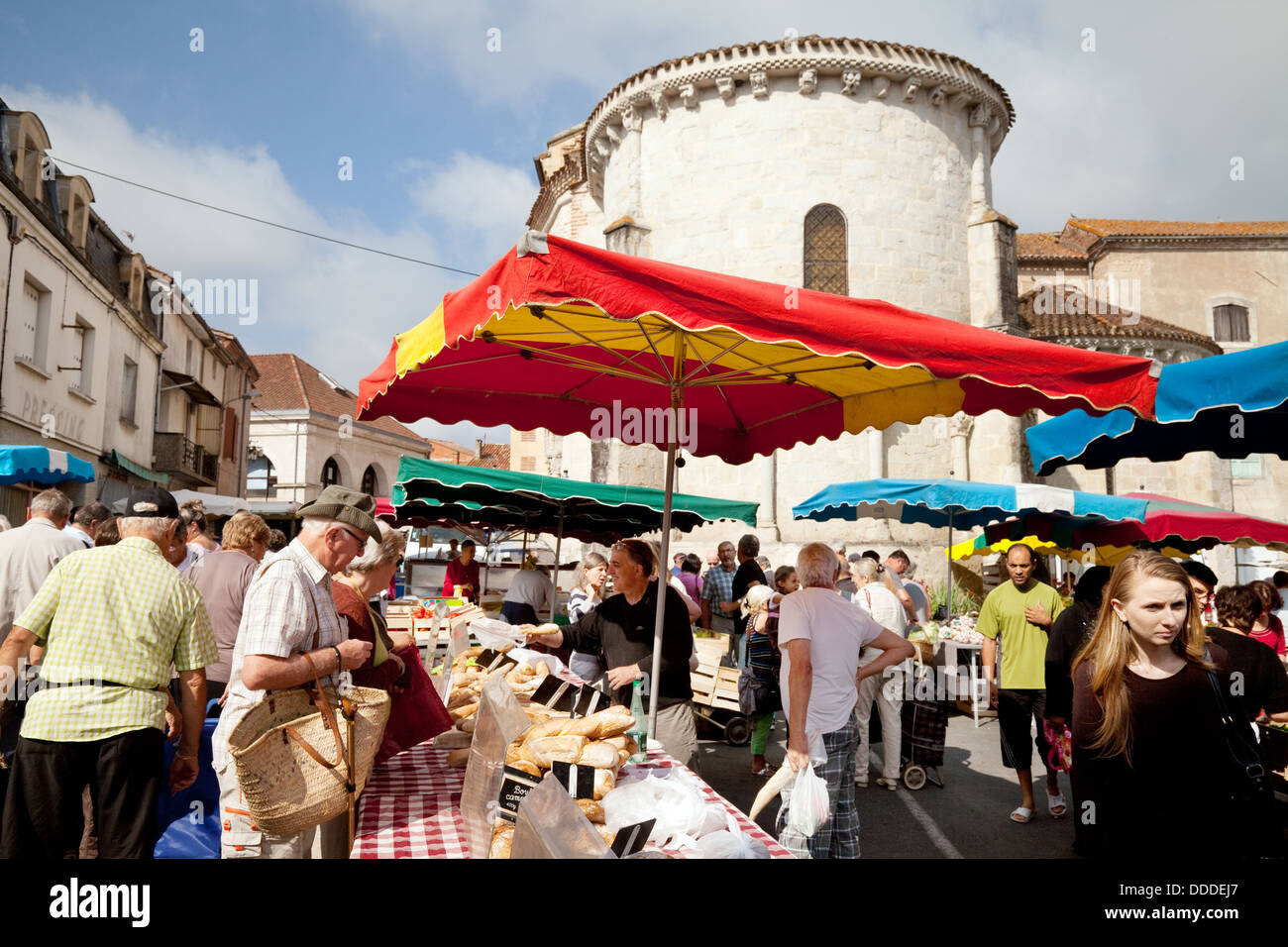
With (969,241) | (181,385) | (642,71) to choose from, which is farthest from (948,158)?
(181,385)

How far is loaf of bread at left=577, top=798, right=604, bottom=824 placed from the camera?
8.25 feet

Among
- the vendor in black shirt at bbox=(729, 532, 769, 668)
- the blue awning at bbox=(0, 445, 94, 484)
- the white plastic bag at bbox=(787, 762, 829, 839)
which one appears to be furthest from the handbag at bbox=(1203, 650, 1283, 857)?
the blue awning at bbox=(0, 445, 94, 484)

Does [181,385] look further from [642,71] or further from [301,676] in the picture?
→ [301,676]

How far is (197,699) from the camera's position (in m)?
3.48

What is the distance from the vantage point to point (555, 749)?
2676 mm

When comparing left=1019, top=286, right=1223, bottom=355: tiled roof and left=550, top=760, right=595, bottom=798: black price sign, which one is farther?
left=1019, top=286, right=1223, bottom=355: tiled roof

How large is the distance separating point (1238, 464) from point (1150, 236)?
32.4 feet

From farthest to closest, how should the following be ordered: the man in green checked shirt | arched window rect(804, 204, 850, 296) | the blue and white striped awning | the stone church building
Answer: arched window rect(804, 204, 850, 296)
the stone church building
the blue and white striped awning
the man in green checked shirt

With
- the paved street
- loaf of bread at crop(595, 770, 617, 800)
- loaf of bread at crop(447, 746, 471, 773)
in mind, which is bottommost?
the paved street

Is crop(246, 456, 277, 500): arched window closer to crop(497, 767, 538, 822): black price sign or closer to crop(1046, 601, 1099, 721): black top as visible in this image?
crop(1046, 601, 1099, 721): black top

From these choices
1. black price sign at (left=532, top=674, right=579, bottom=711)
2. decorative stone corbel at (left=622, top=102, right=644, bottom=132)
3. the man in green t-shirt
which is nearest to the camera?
black price sign at (left=532, top=674, right=579, bottom=711)

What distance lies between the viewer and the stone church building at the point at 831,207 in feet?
60.8

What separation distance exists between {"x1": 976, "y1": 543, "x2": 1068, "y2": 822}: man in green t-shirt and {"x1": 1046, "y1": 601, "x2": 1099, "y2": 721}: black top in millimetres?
1688

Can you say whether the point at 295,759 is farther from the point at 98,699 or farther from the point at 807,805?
the point at 807,805
